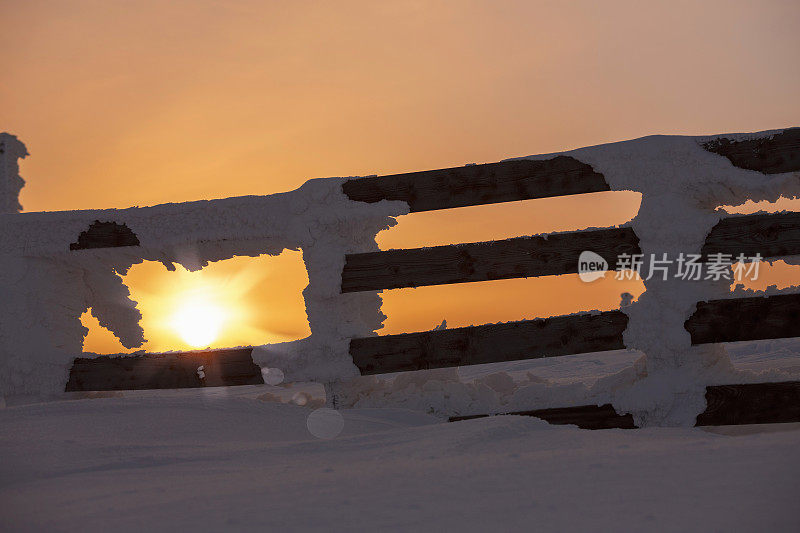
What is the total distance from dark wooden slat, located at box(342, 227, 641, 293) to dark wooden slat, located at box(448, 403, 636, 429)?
857 millimetres

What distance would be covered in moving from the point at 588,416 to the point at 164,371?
2911mm

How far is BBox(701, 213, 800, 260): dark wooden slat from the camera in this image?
13.2ft

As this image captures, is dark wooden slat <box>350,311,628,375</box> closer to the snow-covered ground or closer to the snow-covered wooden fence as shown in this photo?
the snow-covered wooden fence

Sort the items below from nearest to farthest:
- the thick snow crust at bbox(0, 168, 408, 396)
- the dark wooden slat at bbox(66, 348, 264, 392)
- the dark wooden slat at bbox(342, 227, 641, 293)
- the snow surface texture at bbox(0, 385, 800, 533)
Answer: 1. the snow surface texture at bbox(0, 385, 800, 533)
2. the dark wooden slat at bbox(342, 227, 641, 293)
3. the thick snow crust at bbox(0, 168, 408, 396)
4. the dark wooden slat at bbox(66, 348, 264, 392)

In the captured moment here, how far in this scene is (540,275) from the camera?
416 cm

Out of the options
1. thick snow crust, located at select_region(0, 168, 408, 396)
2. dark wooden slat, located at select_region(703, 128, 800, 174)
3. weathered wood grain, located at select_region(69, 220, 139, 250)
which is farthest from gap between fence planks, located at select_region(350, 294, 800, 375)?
weathered wood grain, located at select_region(69, 220, 139, 250)

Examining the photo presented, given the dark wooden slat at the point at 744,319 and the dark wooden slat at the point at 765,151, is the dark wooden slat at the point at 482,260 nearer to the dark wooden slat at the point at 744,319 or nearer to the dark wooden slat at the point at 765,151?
the dark wooden slat at the point at 744,319

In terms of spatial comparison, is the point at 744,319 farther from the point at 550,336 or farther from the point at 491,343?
the point at 491,343

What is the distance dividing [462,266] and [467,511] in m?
2.49

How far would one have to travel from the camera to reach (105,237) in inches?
191

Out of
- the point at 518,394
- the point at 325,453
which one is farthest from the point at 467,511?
the point at 518,394

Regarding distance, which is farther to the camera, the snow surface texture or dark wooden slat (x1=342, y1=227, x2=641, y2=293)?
dark wooden slat (x1=342, y1=227, x2=641, y2=293)

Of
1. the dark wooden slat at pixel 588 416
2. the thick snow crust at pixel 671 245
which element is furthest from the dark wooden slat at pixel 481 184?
the dark wooden slat at pixel 588 416

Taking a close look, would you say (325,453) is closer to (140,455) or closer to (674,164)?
(140,455)
